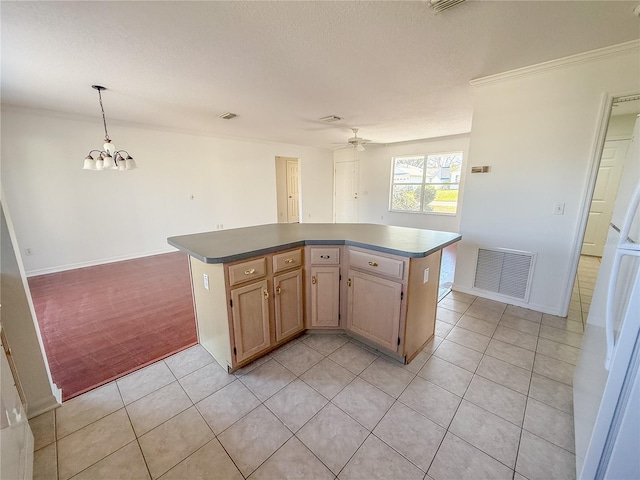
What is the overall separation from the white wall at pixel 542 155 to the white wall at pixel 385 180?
325cm

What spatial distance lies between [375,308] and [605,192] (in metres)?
5.34

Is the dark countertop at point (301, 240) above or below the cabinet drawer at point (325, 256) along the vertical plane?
above

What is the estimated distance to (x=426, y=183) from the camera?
6324 mm

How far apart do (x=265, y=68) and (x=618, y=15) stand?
2539mm

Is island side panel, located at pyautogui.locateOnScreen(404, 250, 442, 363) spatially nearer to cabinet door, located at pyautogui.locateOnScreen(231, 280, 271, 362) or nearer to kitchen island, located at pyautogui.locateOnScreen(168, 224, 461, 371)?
kitchen island, located at pyautogui.locateOnScreen(168, 224, 461, 371)

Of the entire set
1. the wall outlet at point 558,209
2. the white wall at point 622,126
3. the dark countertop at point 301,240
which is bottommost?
the dark countertop at point 301,240

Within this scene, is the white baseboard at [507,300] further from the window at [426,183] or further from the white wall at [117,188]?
the white wall at [117,188]

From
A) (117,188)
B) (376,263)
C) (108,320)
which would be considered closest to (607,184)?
(376,263)

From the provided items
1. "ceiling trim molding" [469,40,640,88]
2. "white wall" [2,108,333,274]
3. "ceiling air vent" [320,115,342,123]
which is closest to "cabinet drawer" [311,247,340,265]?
"ceiling trim molding" [469,40,640,88]

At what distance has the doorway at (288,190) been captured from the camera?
7.54 m

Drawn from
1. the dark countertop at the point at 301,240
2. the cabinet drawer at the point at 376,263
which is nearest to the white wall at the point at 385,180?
the dark countertop at the point at 301,240

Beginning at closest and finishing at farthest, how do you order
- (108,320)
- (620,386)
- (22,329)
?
(620,386), (22,329), (108,320)

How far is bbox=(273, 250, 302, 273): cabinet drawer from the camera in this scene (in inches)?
74.3

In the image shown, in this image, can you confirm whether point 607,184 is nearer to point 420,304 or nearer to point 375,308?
point 420,304
